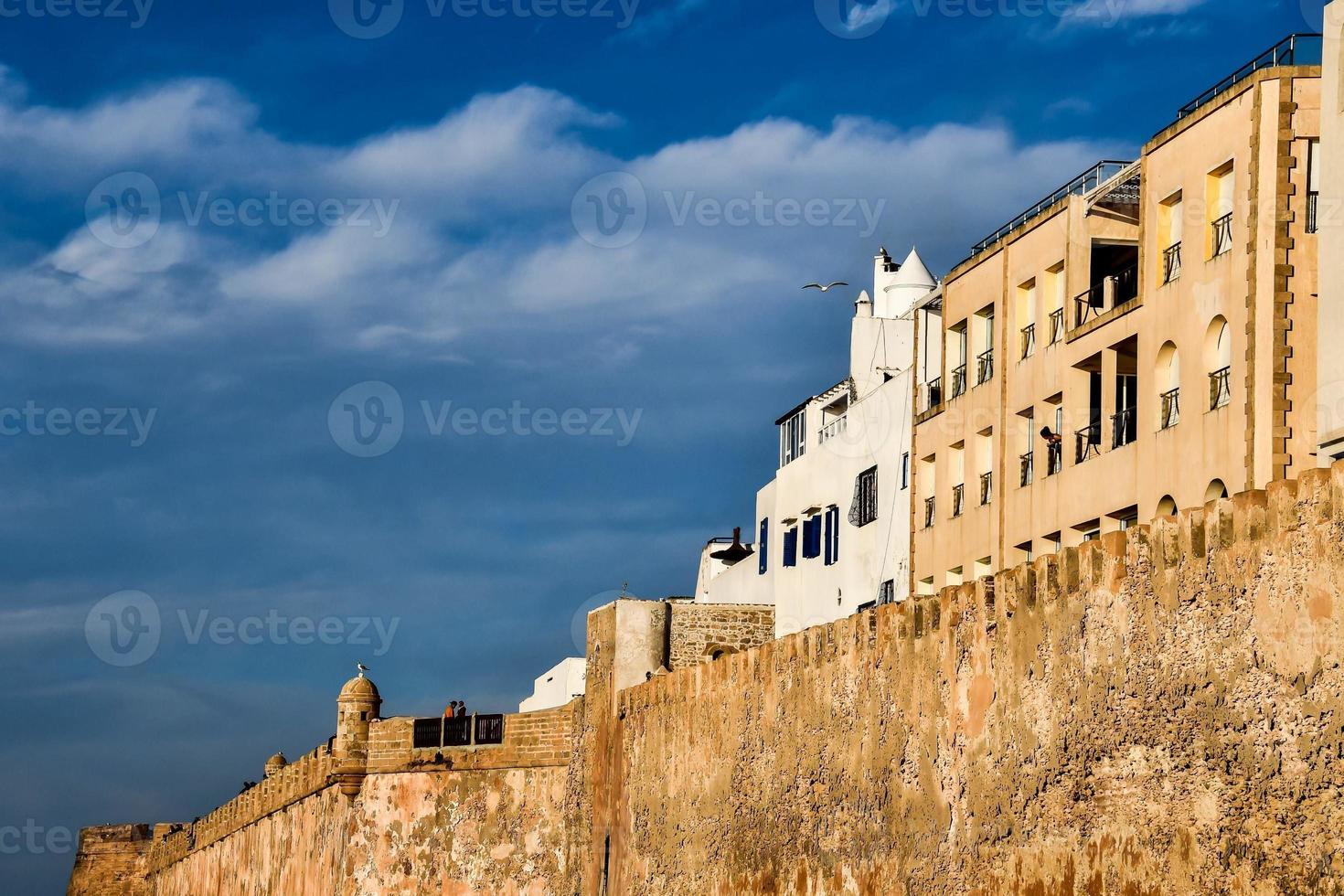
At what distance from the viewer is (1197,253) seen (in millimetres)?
26891

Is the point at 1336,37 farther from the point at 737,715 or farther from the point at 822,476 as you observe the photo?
the point at 822,476

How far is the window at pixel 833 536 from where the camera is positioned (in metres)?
40.0

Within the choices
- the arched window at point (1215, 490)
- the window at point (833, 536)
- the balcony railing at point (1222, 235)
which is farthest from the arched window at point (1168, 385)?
the window at point (833, 536)

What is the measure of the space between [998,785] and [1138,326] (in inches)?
383

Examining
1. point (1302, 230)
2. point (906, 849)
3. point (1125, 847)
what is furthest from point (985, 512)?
point (1125, 847)

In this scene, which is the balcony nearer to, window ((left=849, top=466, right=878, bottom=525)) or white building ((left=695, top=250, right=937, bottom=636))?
white building ((left=695, top=250, right=937, bottom=636))

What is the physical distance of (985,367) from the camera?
33656 mm

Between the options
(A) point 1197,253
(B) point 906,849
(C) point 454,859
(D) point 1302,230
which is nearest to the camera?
(B) point 906,849

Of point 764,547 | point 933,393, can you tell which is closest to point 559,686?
point 764,547

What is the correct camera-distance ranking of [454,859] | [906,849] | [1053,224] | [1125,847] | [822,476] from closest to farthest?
[1125,847]
[906,849]
[1053,224]
[454,859]
[822,476]

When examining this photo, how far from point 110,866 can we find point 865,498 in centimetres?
3502

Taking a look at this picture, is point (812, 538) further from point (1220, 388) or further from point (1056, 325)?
point (1220, 388)

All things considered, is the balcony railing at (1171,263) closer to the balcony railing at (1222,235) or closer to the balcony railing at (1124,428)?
the balcony railing at (1222,235)

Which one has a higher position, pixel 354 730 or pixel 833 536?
pixel 833 536
